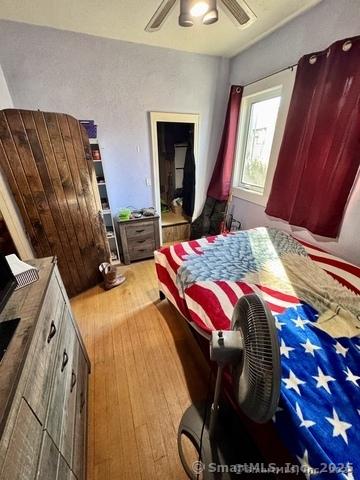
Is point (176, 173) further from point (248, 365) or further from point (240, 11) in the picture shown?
point (248, 365)

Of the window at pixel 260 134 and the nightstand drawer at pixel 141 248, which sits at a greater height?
the window at pixel 260 134

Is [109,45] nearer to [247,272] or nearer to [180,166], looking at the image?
[180,166]

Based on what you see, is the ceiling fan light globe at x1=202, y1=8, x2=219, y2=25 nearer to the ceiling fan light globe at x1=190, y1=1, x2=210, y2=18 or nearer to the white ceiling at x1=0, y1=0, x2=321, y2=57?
the ceiling fan light globe at x1=190, y1=1, x2=210, y2=18

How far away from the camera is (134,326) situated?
1.89 meters

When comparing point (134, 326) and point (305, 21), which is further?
point (134, 326)

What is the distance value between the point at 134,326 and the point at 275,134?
2.52 m

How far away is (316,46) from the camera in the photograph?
1.72 metres

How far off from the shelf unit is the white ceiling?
996 mm

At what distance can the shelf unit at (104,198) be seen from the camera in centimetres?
231

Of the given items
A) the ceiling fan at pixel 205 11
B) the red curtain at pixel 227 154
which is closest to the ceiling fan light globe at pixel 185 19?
the ceiling fan at pixel 205 11

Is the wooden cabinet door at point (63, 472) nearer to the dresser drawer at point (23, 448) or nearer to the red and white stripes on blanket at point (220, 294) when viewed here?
the dresser drawer at point (23, 448)

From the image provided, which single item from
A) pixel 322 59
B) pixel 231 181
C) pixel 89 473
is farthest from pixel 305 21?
pixel 89 473

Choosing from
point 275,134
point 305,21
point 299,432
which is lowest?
point 299,432

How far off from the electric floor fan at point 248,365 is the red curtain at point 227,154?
2538 mm
